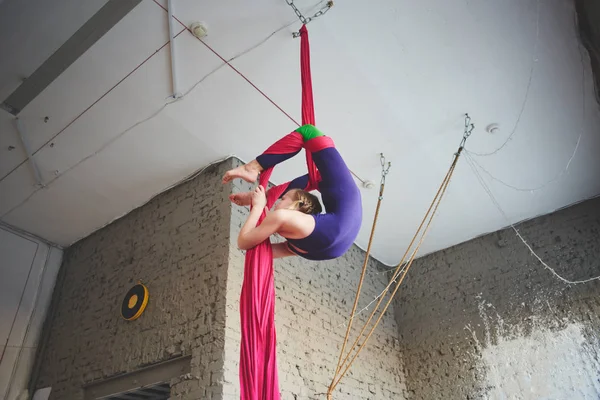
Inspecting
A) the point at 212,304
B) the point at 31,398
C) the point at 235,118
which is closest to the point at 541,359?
the point at 212,304

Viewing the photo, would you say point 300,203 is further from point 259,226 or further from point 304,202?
point 259,226

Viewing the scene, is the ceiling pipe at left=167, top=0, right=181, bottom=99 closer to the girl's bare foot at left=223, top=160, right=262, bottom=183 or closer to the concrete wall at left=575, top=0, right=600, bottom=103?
the girl's bare foot at left=223, top=160, right=262, bottom=183

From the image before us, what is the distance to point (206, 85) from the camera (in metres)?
3.31

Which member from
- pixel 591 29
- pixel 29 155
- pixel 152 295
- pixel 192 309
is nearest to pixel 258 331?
pixel 192 309

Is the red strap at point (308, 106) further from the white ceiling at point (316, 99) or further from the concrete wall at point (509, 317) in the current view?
the concrete wall at point (509, 317)

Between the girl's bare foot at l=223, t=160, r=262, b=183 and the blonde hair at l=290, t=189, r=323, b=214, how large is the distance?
0.20 m

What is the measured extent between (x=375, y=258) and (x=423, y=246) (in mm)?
640

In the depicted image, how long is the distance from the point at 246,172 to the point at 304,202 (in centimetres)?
30

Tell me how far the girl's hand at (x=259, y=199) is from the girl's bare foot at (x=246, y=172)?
7cm

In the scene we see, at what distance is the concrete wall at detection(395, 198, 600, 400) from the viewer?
4203mm

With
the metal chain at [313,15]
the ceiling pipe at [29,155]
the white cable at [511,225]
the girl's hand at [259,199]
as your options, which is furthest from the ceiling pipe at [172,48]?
the white cable at [511,225]

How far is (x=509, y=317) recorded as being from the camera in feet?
15.3

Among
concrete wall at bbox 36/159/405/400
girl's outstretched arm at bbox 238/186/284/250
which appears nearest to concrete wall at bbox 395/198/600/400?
concrete wall at bbox 36/159/405/400

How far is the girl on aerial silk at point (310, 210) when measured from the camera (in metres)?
1.66
